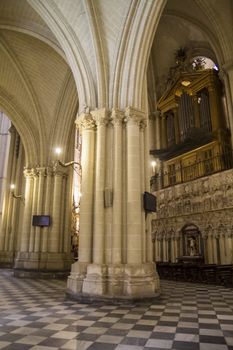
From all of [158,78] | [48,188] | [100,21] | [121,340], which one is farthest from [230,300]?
[158,78]

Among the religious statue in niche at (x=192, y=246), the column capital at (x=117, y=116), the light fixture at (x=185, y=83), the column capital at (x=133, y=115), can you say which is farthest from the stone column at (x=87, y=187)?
the light fixture at (x=185, y=83)

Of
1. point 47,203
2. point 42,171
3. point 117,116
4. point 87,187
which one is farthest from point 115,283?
point 42,171

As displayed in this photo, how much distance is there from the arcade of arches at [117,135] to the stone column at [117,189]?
3cm

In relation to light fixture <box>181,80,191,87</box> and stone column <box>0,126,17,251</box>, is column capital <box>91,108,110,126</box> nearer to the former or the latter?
light fixture <box>181,80,191,87</box>

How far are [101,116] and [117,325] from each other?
5.68m

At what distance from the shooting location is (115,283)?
7117 millimetres

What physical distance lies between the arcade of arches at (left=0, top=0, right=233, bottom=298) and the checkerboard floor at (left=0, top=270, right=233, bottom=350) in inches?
41.3

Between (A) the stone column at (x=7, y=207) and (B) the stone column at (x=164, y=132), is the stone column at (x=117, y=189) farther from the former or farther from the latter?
(A) the stone column at (x=7, y=207)

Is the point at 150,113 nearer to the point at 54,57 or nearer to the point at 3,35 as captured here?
the point at 54,57

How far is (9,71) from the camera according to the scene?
1552 cm

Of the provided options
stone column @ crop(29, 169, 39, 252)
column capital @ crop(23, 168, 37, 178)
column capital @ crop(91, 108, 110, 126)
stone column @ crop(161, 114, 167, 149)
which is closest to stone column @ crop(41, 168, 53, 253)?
stone column @ crop(29, 169, 39, 252)

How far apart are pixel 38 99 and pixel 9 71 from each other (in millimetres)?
2089

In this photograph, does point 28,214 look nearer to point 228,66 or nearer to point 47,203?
point 47,203

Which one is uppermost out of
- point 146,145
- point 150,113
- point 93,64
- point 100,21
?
point 150,113
